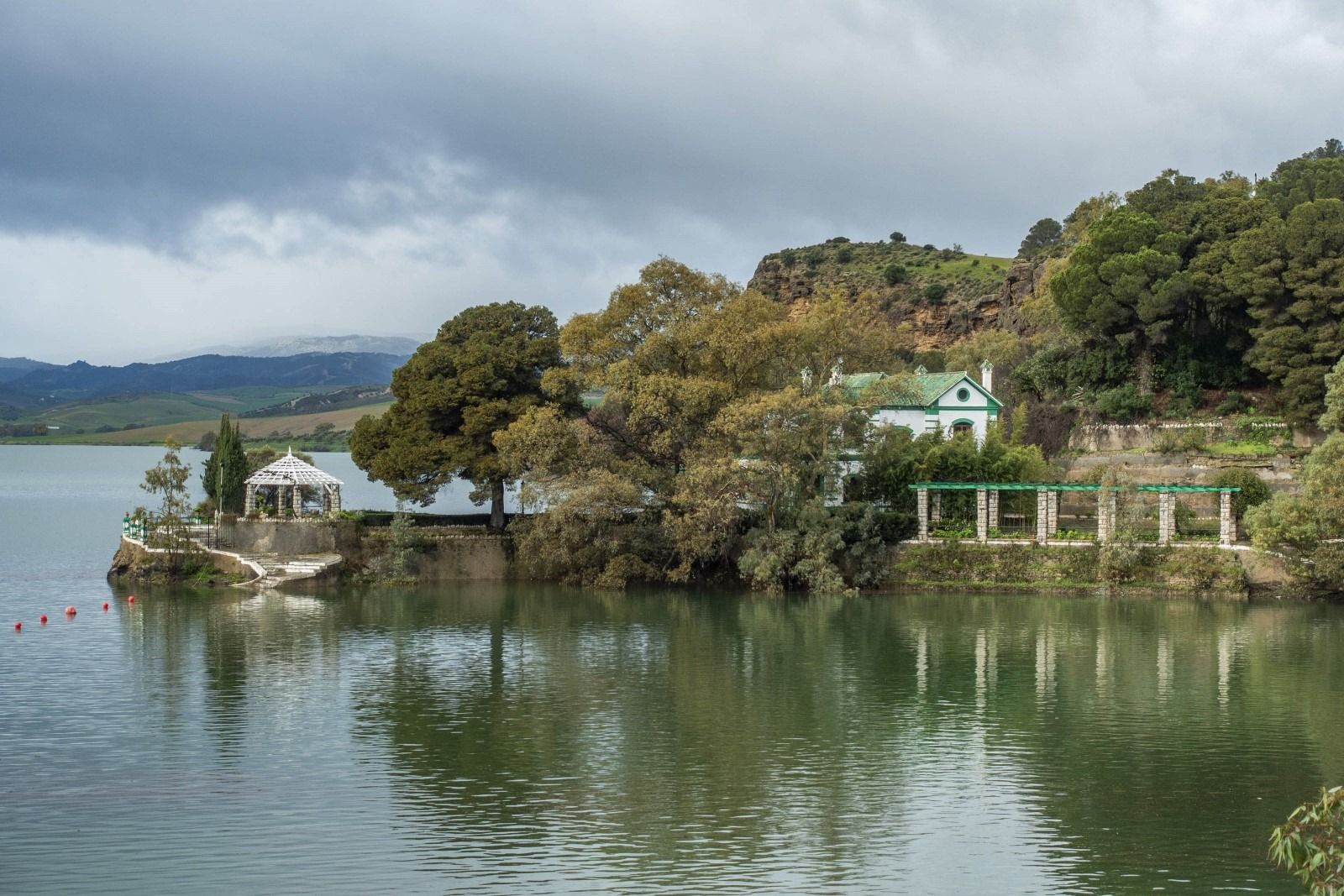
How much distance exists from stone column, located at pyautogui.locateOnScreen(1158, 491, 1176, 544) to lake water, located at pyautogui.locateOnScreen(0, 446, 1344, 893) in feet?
11.9

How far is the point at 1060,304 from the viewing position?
216 feet

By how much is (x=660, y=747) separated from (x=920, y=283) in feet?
292

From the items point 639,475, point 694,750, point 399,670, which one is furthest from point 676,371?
point 694,750

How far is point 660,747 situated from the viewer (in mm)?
26250

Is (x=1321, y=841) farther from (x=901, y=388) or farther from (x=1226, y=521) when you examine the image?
(x=901, y=388)

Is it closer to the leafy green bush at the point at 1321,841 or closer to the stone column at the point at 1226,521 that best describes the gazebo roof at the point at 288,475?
the stone column at the point at 1226,521

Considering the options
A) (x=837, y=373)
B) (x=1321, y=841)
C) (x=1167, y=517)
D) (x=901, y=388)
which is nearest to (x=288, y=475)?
(x=837, y=373)

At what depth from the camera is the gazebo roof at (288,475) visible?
5094cm

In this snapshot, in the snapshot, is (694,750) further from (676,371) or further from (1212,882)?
(676,371)

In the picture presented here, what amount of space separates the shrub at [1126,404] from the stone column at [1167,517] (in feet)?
55.2

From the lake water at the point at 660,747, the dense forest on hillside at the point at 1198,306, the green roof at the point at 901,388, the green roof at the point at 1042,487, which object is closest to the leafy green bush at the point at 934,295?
the dense forest on hillside at the point at 1198,306

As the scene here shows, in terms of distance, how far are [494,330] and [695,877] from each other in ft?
124

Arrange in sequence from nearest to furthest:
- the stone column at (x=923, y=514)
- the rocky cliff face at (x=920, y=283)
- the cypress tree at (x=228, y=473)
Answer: the stone column at (x=923, y=514) < the cypress tree at (x=228, y=473) < the rocky cliff face at (x=920, y=283)

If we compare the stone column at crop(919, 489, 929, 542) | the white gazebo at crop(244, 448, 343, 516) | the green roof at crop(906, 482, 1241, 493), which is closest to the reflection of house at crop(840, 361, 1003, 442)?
the green roof at crop(906, 482, 1241, 493)
